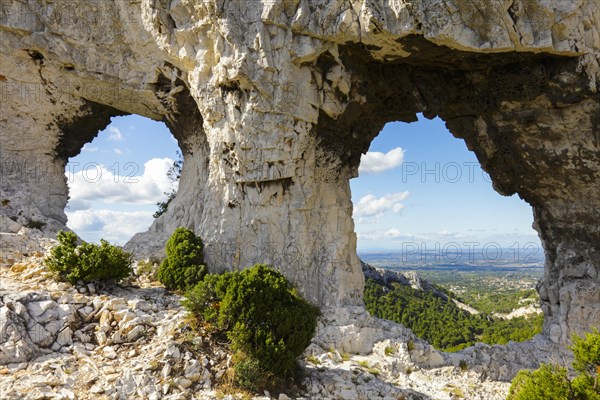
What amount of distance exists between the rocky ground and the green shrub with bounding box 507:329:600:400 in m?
2.76

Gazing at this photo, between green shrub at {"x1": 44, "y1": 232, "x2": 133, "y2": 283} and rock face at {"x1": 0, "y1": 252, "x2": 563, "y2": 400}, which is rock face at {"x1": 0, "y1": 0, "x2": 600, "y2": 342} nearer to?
rock face at {"x1": 0, "y1": 252, "x2": 563, "y2": 400}

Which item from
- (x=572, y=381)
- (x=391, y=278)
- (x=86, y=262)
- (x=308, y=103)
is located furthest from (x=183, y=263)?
(x=391, y=278)

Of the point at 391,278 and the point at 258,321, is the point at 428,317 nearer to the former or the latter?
the point at 391,278

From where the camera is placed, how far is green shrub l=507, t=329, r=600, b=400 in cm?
803

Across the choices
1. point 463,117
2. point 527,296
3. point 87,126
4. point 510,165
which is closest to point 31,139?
point 87,126

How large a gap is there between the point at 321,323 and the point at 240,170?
19.8 feet

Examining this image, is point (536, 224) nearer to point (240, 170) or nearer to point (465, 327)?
point (240, 170)

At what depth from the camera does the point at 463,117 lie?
1644cm

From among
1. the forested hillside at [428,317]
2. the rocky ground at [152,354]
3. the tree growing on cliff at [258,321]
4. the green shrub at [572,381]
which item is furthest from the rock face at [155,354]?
the forested hillside at [428,317]

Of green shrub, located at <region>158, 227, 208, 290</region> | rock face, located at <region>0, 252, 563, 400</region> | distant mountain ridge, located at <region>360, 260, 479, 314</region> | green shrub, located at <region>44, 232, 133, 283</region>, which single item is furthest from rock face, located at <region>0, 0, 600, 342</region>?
distant mountain ridge, located at <region>360, 260, 479, 314</region>

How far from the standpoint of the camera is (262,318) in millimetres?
9258

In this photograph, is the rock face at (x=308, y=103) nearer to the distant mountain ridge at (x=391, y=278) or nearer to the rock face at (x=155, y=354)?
the rock face at (x=155, y=354)

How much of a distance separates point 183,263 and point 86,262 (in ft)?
A: 9.50

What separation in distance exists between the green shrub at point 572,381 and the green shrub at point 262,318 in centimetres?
492
